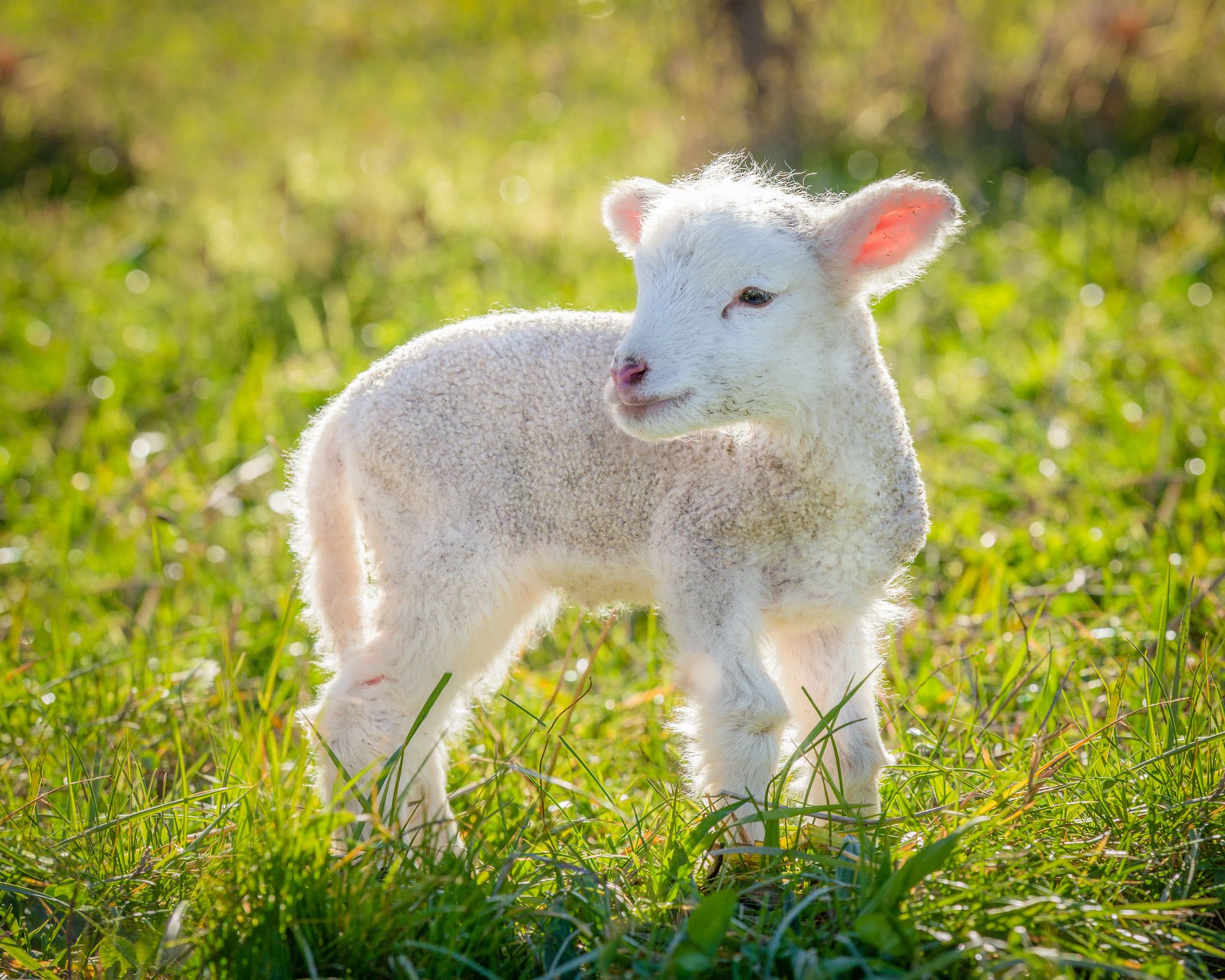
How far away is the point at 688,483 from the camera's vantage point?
263cm

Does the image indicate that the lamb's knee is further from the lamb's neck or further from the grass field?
the lamb's neck

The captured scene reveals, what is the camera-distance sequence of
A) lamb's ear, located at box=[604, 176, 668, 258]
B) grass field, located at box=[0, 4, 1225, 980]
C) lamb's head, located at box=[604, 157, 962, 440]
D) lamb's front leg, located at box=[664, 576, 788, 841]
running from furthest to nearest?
lamb's ear, located at box=[604, 176, 668, 258] → lamb's front leg, located at box=[664, 576, 788, 841] → lamb's head, located at box=[604, 157, 962, 440] → grass field, located at box=[0, 4, 1225, 980]

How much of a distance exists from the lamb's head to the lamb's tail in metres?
0.93

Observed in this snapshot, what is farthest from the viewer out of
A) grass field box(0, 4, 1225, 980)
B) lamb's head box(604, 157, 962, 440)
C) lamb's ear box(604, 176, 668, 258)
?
lamb's ear box(604, 176, 668, 258)

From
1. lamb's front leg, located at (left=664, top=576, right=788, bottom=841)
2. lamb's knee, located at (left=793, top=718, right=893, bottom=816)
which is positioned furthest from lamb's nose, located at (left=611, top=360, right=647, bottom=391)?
lamb's knee, located at (left=793, top=718, right=893, bottom=816)

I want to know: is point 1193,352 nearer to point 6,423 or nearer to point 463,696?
point 463,696

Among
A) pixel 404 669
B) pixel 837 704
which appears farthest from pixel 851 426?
pixel 404 669

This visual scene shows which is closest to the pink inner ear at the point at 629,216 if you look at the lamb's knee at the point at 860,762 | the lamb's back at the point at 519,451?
the lamb's back at the point at 519,451

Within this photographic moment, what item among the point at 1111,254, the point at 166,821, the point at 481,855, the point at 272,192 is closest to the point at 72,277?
the point at 272,192

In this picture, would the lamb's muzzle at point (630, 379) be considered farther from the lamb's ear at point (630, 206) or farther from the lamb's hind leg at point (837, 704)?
the lamb's hind leg at point (837, 704)

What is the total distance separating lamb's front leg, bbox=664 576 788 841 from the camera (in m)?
2.46

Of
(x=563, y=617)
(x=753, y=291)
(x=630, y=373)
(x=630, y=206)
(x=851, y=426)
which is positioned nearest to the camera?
(x=630, y=373)

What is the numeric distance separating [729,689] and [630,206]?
1302 mm

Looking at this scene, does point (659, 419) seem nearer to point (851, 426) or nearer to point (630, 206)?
point (851, 426)
